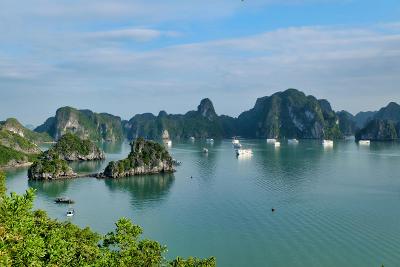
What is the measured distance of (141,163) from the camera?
15212 cm

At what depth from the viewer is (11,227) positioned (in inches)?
1225

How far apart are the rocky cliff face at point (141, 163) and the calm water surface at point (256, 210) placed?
5.84m

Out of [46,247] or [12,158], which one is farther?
[12,158]

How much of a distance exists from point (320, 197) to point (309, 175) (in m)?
40.0

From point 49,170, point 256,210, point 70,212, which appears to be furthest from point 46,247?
point 49,170

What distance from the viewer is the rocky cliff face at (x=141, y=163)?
145750mm

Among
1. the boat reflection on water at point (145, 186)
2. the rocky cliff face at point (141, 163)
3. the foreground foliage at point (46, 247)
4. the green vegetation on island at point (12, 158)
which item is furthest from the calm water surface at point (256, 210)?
the foreground foliage at point (46, 247)

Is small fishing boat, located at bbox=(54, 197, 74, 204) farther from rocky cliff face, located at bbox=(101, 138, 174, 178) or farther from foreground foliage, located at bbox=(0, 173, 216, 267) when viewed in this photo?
foreground foliage, located at bbox=(0, 173, 216, 267)

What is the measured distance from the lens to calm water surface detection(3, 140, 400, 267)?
67062mm

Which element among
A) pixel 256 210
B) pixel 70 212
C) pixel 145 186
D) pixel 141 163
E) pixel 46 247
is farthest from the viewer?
pixel 141 163

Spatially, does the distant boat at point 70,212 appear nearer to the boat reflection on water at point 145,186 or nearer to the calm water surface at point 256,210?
the calm water surface at point 256,210

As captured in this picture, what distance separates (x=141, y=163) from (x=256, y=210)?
66452 mm

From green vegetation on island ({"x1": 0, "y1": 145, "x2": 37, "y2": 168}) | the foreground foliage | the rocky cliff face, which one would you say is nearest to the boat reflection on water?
the rocky cliff face

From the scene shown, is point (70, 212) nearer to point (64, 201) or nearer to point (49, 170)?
point (64, 201)
